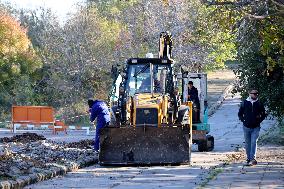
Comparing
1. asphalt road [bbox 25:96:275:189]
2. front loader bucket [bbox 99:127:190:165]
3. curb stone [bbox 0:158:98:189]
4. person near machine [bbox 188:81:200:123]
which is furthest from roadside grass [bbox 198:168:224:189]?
person near machine [bbox 188:81:200:123]

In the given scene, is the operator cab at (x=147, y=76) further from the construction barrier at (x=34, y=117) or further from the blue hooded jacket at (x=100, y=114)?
the construction barrier at (x=34, y=117)

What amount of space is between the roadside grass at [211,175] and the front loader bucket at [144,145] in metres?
2.16

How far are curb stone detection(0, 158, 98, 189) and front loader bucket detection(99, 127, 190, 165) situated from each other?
0.84m

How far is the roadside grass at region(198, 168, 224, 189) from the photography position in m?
17.1

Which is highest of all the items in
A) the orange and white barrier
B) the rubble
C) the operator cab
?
the operator cab

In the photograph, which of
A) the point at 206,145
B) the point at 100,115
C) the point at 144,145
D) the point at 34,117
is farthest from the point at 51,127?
the point at 144,145

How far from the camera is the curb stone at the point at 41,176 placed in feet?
52.7

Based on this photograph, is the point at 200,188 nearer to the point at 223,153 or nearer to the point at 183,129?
the point at 183,129

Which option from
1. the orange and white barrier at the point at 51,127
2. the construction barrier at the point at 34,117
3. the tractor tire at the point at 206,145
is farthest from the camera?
the construction barrier at the point at 34,117

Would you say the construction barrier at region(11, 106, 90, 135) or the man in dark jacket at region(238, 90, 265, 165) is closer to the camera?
the man in dark jacket at region(238, 90, 265, 165)

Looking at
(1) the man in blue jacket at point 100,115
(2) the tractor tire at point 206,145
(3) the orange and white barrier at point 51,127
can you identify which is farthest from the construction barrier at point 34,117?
(1) the man in blue jacket at point 100,115

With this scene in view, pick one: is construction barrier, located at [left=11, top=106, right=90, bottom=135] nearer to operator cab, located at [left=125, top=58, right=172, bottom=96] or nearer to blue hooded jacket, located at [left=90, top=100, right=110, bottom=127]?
blue hooded jacket, located at [left=90, top=100, right=110, bottom=127]

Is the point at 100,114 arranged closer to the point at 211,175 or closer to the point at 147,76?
the point at 147,76

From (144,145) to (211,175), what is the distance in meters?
4.09
